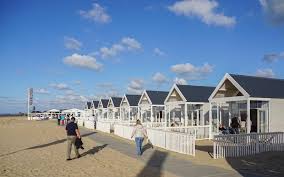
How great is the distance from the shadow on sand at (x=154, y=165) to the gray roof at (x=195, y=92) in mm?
9744

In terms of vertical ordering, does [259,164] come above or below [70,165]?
above

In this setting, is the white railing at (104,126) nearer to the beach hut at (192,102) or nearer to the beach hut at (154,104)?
the beach hut at (154,104)

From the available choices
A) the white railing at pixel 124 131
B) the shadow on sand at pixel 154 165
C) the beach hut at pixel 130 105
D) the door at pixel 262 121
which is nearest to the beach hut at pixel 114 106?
the beach hut at pixel 130 105

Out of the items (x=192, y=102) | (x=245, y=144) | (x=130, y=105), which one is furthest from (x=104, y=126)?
(x=245, y=144)

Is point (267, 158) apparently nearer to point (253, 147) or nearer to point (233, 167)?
point (253, 147)

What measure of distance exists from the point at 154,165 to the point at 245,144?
14.5 feet

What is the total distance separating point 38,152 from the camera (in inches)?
666

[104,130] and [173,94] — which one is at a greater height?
[173,94]

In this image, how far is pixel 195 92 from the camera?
25.8 meters

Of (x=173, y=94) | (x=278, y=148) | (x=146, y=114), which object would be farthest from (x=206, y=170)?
(x=146, y=114)

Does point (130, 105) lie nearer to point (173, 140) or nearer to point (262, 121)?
point (262, 121)

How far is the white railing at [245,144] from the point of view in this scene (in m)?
13.7

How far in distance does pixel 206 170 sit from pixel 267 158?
3.66 metres

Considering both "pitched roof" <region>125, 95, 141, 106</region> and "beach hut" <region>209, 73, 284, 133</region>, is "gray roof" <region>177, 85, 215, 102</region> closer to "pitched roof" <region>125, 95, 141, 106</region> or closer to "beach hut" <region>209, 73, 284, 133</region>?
"beach hut" <region>209, 73, 284, 133</region>
